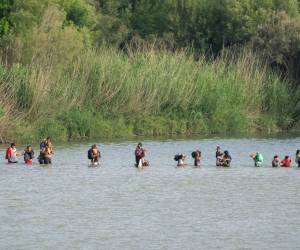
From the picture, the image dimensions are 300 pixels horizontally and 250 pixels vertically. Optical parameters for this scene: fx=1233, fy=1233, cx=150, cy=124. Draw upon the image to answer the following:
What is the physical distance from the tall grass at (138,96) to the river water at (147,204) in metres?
6.15

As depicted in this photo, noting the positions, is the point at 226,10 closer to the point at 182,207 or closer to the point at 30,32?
the point at 30,32

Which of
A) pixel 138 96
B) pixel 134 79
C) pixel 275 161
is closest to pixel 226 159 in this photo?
pixel 275 161

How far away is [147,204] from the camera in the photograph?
41312 mm

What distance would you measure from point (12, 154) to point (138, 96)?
55.6 ft

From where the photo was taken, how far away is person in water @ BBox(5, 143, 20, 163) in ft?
169

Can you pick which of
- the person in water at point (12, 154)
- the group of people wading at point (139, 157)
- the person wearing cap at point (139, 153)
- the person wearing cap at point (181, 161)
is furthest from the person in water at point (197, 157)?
the person in water at point (12, 154)

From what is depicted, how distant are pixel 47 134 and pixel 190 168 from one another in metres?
13.6

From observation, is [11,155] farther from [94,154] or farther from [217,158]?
[217,158]

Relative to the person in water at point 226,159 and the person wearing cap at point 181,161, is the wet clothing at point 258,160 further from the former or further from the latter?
the person wearing cap at point 181,161

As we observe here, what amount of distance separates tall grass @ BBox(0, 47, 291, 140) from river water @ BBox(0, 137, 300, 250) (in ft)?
20.2

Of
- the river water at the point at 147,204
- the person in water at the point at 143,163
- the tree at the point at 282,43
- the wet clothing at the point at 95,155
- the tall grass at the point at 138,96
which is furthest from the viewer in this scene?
the tree at the point at 282,43

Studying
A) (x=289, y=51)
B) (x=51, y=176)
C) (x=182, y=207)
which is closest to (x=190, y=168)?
(x=51, y=176)

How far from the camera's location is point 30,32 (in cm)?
6800

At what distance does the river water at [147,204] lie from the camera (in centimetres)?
3425
